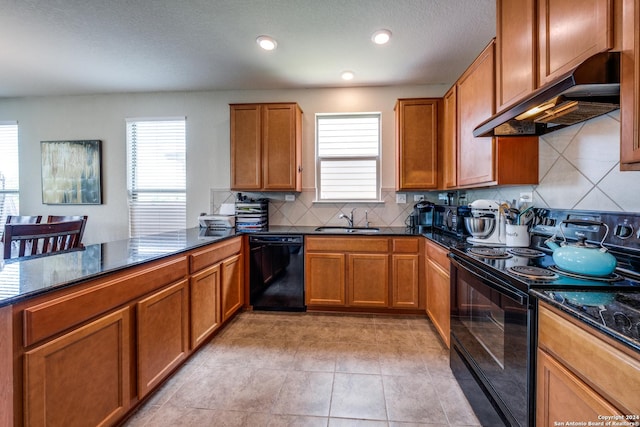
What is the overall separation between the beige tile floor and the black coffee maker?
3.44 feet

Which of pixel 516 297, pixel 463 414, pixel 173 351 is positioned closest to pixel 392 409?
pixel 463 414

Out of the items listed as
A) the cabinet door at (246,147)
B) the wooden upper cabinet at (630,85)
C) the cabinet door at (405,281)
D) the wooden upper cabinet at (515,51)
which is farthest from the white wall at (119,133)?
the wooden upper cabinet at (630,85)

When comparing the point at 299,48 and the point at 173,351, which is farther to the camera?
the point at 299,48

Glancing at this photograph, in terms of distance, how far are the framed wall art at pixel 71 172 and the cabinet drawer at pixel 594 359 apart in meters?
4.48

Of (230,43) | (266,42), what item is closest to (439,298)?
(266,42)

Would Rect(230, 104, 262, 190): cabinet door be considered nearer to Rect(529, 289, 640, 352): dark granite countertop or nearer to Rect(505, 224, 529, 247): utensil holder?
Rect(505, 224, 529, 247): utensil holder

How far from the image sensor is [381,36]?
2.24m

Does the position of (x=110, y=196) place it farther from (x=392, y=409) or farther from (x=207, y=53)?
(x=392, y=409)

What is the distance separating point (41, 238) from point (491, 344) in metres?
2.77

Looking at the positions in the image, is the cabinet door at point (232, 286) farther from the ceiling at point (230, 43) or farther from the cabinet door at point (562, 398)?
the cabinet door at point (562, 398)

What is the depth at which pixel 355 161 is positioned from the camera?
335 cm

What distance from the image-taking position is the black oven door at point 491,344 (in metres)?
1.05

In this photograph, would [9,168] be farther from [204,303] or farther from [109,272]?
[109,272]

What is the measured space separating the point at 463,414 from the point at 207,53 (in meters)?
3.38
